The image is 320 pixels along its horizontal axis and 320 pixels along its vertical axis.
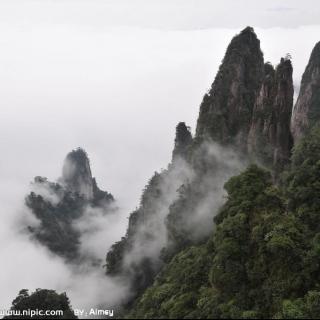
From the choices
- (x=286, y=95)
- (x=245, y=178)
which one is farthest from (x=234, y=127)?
(x=245, y=178)

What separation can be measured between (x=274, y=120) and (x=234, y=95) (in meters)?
10.6

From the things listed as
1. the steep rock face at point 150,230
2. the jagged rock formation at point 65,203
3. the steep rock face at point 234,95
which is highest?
the jagged rock formation at point 65,203

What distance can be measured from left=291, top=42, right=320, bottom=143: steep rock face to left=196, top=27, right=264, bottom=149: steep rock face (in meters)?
6.88

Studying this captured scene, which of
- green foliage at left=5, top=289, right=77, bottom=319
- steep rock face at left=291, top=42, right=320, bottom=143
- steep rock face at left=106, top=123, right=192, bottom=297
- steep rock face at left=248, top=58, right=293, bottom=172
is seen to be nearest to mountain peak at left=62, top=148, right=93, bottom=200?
steep rock face at left=106, top=123, right=192, bottom=297

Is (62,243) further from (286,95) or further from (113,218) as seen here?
(286,95)

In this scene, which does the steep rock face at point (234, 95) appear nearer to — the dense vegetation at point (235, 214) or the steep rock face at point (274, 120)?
the dense vegetation at point (235, 214)

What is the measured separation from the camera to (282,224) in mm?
33781

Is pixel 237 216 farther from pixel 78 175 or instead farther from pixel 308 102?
pixel 78 175

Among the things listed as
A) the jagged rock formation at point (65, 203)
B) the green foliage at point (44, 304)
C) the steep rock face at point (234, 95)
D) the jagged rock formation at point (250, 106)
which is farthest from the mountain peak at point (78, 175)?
the green foliage at point (44, 304)

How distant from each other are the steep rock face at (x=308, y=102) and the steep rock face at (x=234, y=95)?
6875 millimetres

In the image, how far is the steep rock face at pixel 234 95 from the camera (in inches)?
2689

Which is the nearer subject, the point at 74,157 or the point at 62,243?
the point at 62,243

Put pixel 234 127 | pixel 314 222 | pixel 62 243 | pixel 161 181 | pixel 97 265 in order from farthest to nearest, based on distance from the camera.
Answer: pixel 62 243, pixel 97 265, pixel 161 181, pixel 234 127, pixel 314 222

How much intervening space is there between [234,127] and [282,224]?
36079 mm
